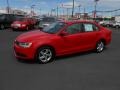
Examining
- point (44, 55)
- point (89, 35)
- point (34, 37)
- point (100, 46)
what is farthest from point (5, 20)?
point (44, 55)

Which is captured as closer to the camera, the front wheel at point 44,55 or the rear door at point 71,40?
the front wheel at point 44,55

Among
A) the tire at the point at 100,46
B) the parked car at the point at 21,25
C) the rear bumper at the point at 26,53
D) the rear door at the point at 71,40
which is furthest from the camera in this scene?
the parked car at the point at 21,25

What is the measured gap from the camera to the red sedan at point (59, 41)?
361 inches

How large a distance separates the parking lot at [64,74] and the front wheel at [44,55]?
224 mm

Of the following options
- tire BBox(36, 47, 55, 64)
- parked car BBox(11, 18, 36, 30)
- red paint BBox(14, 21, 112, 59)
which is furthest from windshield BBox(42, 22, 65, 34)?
parked car BBox(11, 18, 36, 30)

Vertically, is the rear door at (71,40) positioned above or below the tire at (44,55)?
above

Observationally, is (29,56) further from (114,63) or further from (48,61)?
(114,63)

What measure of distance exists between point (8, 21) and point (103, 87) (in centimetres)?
2580

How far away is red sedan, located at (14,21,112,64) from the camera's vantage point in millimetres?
9164

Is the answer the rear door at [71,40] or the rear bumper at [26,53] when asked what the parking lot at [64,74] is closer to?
the rear bumper at [26,53]

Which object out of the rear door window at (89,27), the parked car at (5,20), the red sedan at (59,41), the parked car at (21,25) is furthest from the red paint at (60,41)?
the parked car at (5,20)

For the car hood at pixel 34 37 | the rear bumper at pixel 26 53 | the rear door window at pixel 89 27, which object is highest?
the rear door window at pixel 89 27

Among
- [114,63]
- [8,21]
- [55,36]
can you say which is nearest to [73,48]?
[55,36]

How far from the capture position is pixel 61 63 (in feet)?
30.6
